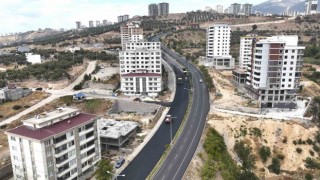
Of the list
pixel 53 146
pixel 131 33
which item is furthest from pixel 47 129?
pixel 131 33

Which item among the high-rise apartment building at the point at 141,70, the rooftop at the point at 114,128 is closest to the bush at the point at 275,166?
the rooftop at the point at 114,128

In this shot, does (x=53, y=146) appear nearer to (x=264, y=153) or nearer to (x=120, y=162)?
(x=120, y=162)

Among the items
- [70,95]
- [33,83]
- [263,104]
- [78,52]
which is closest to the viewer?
[263,104]

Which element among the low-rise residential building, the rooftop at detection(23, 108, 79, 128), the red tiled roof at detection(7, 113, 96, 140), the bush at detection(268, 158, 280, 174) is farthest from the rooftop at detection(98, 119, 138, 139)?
the bush at detection(268, 158, 280, 174)

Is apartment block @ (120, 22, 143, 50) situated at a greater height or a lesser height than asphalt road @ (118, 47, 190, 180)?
greater

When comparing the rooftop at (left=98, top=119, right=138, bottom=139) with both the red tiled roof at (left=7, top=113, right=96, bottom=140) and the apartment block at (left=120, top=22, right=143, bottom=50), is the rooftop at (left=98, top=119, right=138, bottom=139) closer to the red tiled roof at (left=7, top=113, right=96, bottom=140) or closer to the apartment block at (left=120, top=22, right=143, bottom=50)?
the red tiled roof at (left=7, top=113, right=96, bottom=140)

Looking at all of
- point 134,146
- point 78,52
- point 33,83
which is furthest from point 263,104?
point 78,52

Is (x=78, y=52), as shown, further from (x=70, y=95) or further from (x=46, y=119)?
(x=46, y=119)
